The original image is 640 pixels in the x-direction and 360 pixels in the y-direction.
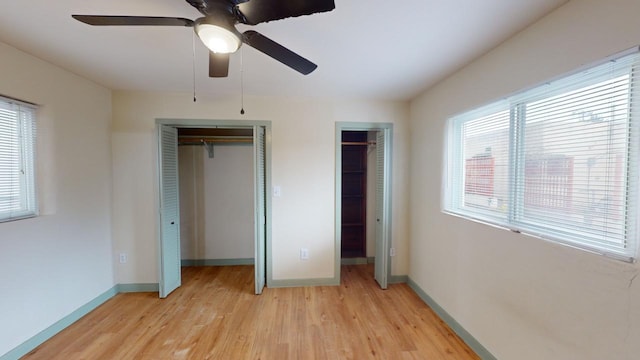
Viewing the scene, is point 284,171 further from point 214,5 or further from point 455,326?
point 455,326

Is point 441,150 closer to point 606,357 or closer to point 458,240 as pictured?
point 458,240

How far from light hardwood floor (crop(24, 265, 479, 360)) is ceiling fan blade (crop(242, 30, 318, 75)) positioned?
2114 millimetres

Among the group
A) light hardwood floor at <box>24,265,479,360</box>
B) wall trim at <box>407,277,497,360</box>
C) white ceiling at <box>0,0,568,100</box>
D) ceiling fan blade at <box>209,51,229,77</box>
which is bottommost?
light hardwood floor at <box>24,265,479,360</box>

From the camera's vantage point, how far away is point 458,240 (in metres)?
2.10

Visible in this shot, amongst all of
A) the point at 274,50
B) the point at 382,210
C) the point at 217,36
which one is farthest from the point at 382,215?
the point at 217,36

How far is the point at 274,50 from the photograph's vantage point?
52.3 inches

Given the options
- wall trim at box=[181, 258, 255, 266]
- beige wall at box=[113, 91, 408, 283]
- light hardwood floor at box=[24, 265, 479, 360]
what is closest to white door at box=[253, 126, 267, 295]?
beige wall at box=[113, 91, 408, 283]

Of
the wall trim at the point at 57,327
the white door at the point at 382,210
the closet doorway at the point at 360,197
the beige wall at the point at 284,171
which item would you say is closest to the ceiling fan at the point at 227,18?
the beige wall at the point at 284,171

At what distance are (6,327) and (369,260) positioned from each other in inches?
145

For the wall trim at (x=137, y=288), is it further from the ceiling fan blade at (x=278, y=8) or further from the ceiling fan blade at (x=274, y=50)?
the ceiling fan blade at (x=278, y=8)

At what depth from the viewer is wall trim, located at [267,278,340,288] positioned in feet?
9.45

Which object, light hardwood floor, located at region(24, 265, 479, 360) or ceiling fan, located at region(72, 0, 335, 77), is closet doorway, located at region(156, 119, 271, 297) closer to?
light hardwood floor, located at region(24, 265, 479, 360)

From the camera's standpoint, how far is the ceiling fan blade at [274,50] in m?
1.23

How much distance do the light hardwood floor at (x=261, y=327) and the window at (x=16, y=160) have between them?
115 centimetres
